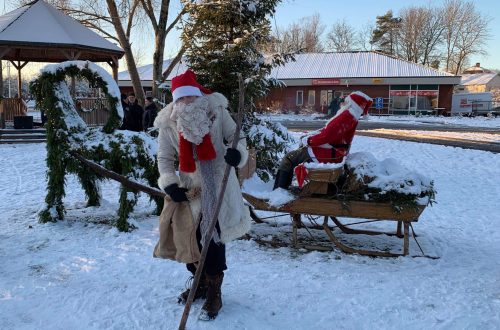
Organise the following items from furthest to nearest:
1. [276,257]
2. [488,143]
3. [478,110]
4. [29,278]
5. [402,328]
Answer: [478,110] < [488,143] < [276,257] < [29,278] < [402,328]

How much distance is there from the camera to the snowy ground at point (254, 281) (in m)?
3.67

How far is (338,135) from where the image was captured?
5340 mm

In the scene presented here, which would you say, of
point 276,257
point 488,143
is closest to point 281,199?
point 276,257

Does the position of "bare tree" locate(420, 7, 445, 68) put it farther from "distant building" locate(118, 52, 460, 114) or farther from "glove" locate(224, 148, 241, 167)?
"glove" locate(224, 148, 241, 167)

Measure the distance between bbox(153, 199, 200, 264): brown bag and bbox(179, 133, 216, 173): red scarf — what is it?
0.31 metres

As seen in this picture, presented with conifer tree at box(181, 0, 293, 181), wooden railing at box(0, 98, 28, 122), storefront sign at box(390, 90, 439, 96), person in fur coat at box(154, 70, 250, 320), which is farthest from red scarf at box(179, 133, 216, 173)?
storefront sign at box(390, 90, 439, 96)

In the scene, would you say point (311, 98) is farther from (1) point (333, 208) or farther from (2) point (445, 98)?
(1) point (333, 208)

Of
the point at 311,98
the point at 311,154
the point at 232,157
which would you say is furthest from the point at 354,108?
the point at 311,98

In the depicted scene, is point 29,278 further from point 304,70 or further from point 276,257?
point 304,70

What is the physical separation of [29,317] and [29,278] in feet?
2.90

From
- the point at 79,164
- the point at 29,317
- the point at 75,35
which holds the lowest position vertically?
the point at 29,317

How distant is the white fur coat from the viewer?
11.9 feet

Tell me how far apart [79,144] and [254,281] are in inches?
122

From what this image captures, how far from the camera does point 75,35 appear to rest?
18125mm
